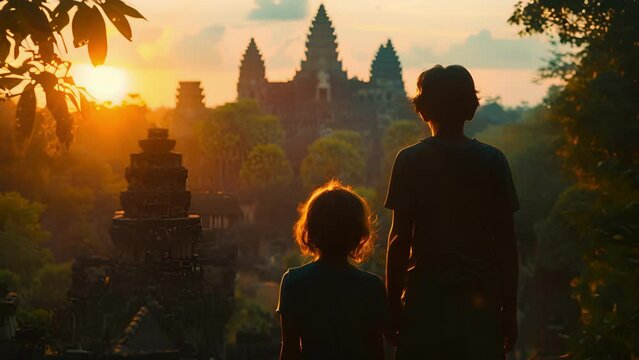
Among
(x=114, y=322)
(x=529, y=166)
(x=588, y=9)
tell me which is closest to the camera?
(x=114, y=322)

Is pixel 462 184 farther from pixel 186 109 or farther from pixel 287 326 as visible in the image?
pixel 186 109

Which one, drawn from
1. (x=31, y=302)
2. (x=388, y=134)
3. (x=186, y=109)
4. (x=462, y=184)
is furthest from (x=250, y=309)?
(x=186, y=109)

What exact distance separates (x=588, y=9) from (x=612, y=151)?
3.64 metres

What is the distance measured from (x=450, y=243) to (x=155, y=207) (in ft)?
68.8

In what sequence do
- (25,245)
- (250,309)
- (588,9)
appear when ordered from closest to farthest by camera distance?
1. (588,9)
2. (250,309)
3. (25,245)

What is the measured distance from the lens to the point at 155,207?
87.8 ft

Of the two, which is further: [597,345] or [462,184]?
[597,345]

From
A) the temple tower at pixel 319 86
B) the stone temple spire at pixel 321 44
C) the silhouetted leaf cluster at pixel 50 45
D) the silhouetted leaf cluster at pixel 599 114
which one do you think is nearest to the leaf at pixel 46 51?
the silhouetted leaf cluster at pixel 50 45

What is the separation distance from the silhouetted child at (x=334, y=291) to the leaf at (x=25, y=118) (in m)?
1.44

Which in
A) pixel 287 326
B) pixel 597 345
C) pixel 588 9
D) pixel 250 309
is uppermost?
pixel 588 9

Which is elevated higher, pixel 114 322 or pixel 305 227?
pixel 305 227

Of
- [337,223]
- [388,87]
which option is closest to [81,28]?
[337,223]

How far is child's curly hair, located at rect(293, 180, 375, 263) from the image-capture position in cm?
592

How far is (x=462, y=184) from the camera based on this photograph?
633cm
